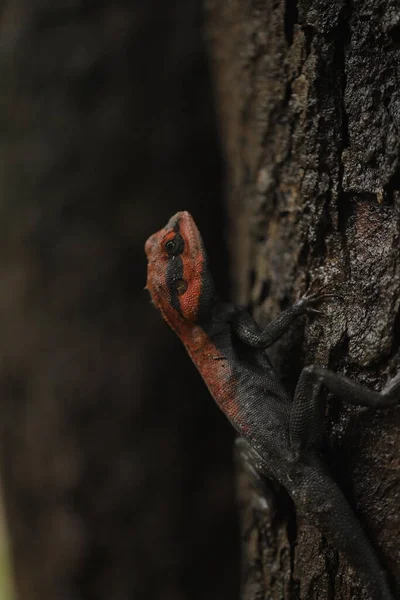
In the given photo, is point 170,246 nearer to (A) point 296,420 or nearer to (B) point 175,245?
(B) point 175,245

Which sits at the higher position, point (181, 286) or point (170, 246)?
point (170, 246)

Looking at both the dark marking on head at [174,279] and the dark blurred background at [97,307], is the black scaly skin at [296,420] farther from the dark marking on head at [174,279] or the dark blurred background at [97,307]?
the dark blurred background at [97,307]

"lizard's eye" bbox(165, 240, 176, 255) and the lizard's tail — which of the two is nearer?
the lizard's tail

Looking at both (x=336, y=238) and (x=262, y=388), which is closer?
(x=336, y=238)

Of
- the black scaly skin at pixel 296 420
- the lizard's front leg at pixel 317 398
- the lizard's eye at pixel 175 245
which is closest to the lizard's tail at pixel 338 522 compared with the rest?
the black scaly skin at pixel 296 420

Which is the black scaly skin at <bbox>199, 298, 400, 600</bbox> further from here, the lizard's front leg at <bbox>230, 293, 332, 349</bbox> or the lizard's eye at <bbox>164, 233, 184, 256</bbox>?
the lizard's eye at <bbox>164, 233, 184, 256</bbox>

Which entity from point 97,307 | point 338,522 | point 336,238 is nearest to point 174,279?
point 336,238

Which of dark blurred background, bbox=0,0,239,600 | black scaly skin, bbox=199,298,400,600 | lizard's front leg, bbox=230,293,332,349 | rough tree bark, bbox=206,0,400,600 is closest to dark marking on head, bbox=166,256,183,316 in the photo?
black scaly skin, bbox=199,298,400,600
